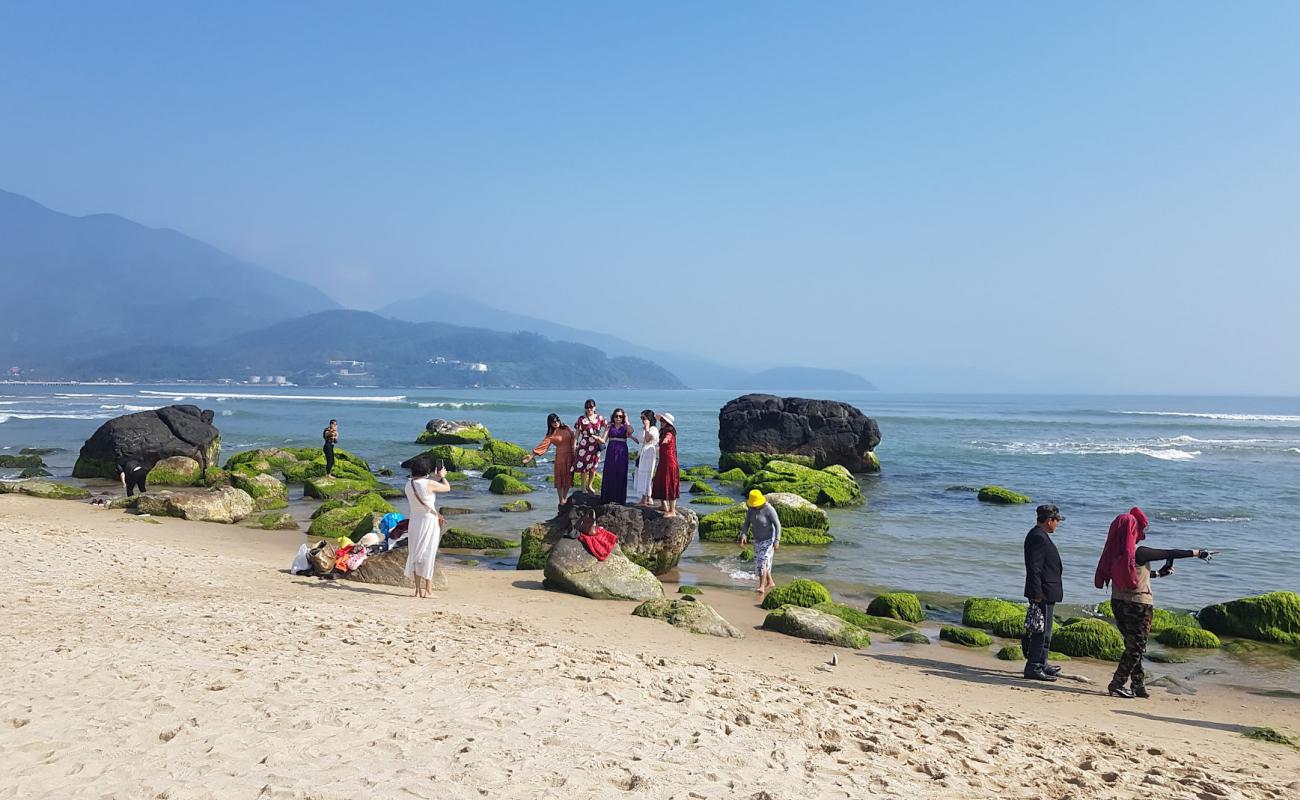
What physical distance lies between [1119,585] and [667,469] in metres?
8.04

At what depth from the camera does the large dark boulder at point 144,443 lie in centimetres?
2744

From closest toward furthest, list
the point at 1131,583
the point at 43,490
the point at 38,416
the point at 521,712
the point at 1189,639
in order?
the point at 521,712, the point at 1131,583, the point at 1189,639, the point at 43,490, the point at 38,416

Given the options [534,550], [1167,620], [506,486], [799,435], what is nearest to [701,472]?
[799,435]

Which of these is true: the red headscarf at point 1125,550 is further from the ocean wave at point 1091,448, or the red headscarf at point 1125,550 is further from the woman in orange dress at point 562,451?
the ocean wave at point 1091,448

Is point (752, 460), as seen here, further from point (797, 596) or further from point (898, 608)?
point (898, 608)

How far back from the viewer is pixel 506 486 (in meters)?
27.3

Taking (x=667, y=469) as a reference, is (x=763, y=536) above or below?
below

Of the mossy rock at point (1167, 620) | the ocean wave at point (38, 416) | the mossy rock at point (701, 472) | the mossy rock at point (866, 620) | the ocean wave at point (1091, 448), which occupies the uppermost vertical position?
the ocean wave at point (1091, 448)

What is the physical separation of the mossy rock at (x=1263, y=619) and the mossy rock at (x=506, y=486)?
19731mm

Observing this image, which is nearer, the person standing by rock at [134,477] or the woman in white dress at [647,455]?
the woman in white dress at [647,455]

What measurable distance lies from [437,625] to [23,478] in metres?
24.6

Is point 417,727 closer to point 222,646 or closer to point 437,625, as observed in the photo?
point 222,646

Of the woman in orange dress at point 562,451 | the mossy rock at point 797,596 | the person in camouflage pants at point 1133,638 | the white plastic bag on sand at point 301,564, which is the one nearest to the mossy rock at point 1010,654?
the person in camouflage pants at point 1133,638

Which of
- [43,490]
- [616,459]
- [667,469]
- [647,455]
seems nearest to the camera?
[667,469]
